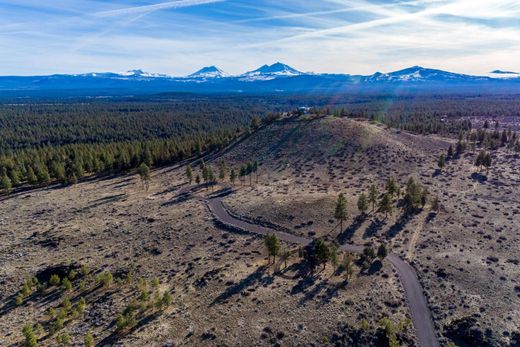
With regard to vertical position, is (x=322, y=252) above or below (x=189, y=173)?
below

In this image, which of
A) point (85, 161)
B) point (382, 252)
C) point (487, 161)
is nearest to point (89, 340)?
point (382, 252)

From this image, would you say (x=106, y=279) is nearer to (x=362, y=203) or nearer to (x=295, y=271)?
(x=295, y=271)

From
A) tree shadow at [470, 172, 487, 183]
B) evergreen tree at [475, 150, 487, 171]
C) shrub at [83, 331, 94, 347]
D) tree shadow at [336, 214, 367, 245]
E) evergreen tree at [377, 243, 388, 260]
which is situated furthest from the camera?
evergreen tree at [475, 150, 487, 171]

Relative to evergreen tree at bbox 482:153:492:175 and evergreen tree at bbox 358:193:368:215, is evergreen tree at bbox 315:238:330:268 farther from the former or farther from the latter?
evergreen tree at bbox 482:153:492:175

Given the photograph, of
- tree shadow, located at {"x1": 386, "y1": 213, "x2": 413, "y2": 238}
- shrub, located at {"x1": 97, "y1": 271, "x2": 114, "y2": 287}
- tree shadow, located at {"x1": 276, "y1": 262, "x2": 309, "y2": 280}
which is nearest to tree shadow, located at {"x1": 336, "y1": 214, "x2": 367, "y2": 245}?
tree shadow, located at {"x1": 386, "y1": 213, "x2": 413, "y2": 238}

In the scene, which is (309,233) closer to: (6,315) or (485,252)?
(485,252)

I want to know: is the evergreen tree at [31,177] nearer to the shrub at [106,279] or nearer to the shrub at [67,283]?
the shrub at [67,283]
